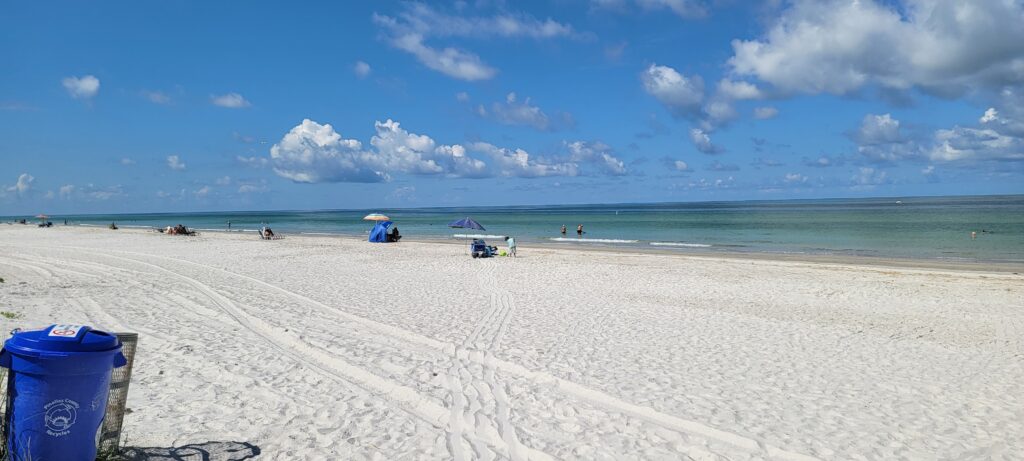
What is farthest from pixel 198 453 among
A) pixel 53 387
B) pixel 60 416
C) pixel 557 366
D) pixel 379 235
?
pixel 379 235

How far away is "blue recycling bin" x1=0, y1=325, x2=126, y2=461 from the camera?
3523 mm

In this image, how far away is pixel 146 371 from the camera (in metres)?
6.91

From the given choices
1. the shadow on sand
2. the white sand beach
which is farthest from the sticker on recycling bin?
the white sand beach

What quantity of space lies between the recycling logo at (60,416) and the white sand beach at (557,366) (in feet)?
4.31

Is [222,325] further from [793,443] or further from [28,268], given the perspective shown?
[28,268]

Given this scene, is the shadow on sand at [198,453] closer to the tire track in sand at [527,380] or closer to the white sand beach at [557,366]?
the white sand beach at [557,366]

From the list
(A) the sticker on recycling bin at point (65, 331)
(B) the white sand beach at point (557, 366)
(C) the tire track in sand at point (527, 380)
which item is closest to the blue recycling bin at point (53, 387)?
(A) the sticker on recycling bin at point (65, 331)

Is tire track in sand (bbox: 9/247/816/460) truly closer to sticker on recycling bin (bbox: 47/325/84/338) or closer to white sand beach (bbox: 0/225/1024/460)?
white sand beach (bbox: 0/225/1024/460)

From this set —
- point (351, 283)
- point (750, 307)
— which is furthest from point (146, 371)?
point (750, 307)

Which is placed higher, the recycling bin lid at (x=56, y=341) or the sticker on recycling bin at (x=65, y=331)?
the sticker on recycling bin at (x=65, y=331)

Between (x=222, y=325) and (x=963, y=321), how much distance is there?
14.2 meters

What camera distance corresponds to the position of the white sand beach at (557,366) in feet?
17.6

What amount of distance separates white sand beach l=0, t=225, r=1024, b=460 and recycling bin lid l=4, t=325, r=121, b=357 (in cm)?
165

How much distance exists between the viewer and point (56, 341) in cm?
355
